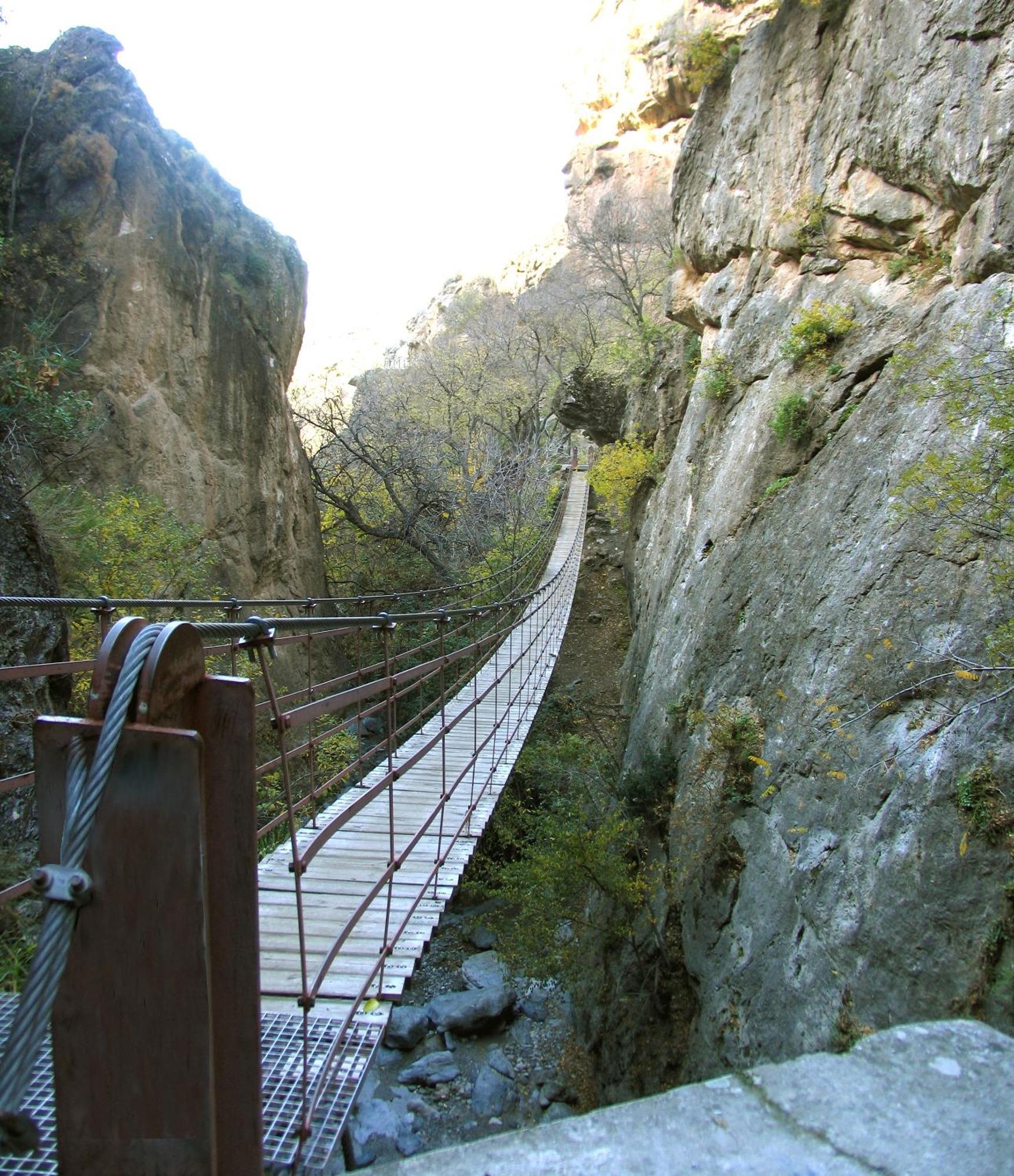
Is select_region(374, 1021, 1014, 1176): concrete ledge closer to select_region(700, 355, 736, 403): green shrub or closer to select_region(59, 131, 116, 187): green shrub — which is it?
select_region(700, 355, 736, 403): green shrub

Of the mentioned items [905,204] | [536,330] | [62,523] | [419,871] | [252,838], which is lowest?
[419,871]

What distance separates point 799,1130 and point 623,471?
10.3 meters

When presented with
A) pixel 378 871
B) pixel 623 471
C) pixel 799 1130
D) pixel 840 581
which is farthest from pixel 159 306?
pixel 799 1130

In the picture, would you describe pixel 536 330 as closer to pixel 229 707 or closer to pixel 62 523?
pixel 62 523

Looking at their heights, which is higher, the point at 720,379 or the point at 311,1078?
the point at 720,379

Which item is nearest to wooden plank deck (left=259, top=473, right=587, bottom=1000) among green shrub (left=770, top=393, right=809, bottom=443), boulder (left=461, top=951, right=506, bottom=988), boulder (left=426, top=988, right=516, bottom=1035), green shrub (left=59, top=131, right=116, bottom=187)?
boulder (left=426, top=988, right=516, bottom=1035)

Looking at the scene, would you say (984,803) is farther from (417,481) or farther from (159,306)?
(417,481)

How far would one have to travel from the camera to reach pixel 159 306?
7914 mm

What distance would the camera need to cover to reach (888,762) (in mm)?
2730

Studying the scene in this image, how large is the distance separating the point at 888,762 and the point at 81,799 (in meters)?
2.79

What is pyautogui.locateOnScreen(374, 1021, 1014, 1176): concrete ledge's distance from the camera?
0.83 meters

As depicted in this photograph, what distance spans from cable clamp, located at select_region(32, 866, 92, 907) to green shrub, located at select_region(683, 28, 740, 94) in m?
10.0

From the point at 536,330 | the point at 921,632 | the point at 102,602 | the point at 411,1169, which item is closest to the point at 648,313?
the point at 536,330

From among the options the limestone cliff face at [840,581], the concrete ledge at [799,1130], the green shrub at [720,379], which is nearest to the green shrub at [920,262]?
the limestone cliff face at [840,581]
